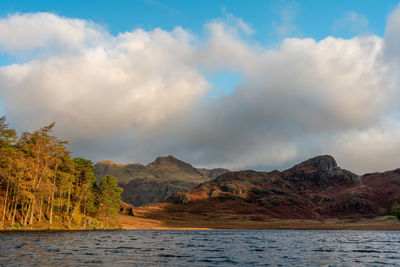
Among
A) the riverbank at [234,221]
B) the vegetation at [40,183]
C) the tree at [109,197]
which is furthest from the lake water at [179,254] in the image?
the riverbank at [234,221]

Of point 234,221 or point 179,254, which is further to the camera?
point 234,221

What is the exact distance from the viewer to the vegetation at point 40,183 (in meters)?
73.4

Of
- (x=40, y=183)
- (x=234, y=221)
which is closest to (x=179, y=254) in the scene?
(x=40, y=183)

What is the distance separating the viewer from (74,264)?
79.5 ft

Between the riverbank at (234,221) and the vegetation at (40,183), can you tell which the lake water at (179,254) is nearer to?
the vegetation at (40,183)

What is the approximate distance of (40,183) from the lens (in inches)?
3022

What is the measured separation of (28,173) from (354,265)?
7179cm

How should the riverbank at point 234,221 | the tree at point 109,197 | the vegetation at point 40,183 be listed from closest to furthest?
1. the vegetation at point 40,183
2. the tree at point 109,197
3. the riverbank at point 234,221

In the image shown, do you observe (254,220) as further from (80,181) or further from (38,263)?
(38,263)

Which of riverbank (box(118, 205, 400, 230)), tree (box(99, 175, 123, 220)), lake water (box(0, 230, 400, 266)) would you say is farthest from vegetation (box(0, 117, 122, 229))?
riverbank (box(118, 205, 400, 230))

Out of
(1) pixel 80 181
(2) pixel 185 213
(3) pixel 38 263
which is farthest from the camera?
(2) pixel 185 213

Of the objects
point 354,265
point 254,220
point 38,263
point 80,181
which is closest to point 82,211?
point 80,181

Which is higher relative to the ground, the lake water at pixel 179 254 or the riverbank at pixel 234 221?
the lake water at pixel 179 254

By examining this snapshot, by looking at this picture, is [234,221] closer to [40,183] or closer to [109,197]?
[109,197]
